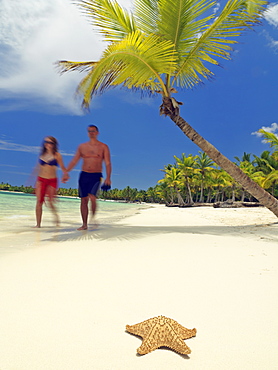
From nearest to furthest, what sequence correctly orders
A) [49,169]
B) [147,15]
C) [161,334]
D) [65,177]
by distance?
[161,334]
[65,177]
[49,169]
[147,15]

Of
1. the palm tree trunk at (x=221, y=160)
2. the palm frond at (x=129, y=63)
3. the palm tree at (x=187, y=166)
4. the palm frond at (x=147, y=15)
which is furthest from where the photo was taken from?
the palm tree at (x=187, y=166)

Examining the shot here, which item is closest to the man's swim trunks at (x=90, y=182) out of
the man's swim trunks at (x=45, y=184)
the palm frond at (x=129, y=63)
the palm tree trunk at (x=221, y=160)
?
the man's swim trunks at (x=45, y=184)

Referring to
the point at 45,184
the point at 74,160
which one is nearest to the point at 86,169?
the point at 74,160

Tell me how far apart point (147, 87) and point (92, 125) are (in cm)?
538

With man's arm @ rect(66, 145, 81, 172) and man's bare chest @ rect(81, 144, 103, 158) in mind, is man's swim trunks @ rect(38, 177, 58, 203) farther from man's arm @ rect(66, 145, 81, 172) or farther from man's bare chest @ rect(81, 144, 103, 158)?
man's bare chest @ rect(81, 144, 103, 158)

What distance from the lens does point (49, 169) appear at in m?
4.77

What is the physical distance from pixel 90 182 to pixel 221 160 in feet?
12.8

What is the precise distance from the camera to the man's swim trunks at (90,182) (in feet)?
15.9

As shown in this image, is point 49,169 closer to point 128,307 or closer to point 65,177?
point 65,177

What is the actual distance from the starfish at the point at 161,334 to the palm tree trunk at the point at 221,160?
6186mm

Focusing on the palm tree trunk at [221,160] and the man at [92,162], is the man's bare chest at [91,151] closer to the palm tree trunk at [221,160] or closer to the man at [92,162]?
the man at [92,162]

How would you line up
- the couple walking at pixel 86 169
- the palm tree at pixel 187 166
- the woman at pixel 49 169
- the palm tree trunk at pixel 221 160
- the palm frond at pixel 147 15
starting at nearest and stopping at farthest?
the woman at pixel 49 169 → the couple walking at pixel 86 169 → the palm tree trunk at pixel 221 160 → the palm frond at pixel 147 15 → the palm tree at pixel 187 166

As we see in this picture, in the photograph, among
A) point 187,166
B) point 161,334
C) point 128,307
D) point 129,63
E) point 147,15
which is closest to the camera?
point 161,334

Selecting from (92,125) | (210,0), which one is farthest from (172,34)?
(92,125)
